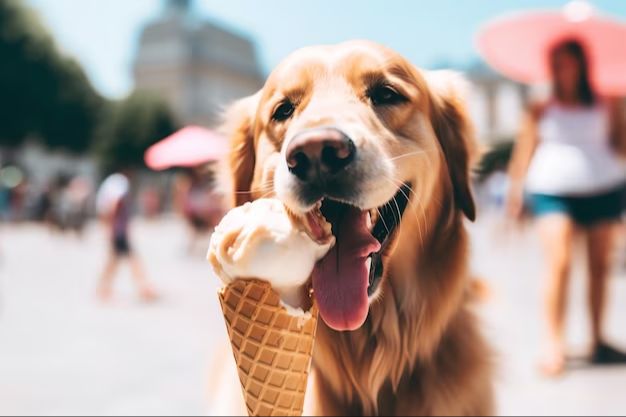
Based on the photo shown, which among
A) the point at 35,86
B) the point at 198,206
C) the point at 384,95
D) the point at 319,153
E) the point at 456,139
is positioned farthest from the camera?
the point at 35,86

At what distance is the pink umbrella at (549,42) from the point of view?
429 centimetres

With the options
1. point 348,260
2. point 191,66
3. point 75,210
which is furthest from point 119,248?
point 191,66

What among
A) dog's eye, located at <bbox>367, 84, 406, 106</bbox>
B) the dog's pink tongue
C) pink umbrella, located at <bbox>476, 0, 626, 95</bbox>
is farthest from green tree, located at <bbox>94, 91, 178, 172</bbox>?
the dog's pink tongue

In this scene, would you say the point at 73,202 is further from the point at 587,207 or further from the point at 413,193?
the point at 413,193

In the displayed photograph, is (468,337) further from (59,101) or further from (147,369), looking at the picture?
(59,101)

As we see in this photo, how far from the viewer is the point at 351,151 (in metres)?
1.80

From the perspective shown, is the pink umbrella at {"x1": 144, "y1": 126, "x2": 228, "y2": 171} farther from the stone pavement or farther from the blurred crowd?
the stone pavement

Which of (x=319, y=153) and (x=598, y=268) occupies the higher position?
(x=319, y=153)

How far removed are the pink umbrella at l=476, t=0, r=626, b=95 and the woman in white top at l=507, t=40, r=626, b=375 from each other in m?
0.14

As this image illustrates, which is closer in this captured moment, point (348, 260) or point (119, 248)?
point (348, 260)

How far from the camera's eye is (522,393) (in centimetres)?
370

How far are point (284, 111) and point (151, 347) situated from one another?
3.56m

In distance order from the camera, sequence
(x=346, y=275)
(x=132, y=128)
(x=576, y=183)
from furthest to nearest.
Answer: (x=132, y=128) → (x=576, y=183) → (x=346, y=275)

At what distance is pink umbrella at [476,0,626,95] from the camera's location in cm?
429
